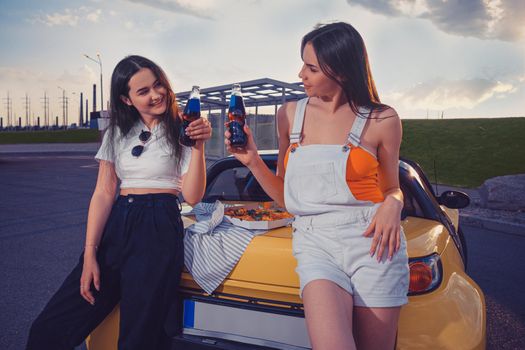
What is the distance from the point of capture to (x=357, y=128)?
67.1 inches

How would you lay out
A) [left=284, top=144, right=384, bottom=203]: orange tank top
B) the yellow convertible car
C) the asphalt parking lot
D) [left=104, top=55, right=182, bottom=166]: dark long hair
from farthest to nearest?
the asphalt parking lot, [left=104, top=55, right=182, bottom=166]: dark long hair, the yellow convertible car, [left=284, top=144, right=384, bottom=203]: orange tank top

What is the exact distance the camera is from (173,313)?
2.00 m

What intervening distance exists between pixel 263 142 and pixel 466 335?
60.9ft

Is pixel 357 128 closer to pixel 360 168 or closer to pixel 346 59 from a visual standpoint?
pixel 360 168

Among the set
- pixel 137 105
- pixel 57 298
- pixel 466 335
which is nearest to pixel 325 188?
pixel 466 335

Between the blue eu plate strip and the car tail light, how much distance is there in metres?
1.00

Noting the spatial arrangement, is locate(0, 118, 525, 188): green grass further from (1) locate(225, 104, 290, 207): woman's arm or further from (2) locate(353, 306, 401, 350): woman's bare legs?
(2) locate(353, 306, 401, 350): woman's bare legs

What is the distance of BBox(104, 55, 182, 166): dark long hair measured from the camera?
218 centimetres

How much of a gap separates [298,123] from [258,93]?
53.9 feet

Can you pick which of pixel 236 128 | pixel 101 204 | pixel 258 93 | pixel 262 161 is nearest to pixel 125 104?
pixel 101 204

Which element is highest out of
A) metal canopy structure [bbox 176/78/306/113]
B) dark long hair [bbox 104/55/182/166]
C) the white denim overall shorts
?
metal canopy structure [bbox 176/78/306/113]

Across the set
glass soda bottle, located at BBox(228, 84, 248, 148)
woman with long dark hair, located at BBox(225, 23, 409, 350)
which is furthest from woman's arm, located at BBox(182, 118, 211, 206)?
woman with long dark hair, located at BBox(225, 23, 409, 350)

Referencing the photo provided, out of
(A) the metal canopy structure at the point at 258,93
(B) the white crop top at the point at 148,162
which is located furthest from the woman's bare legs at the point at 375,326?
(A) the metal canopy structure at the point at 258,93

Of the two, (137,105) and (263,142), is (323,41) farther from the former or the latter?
(263,142)
